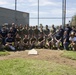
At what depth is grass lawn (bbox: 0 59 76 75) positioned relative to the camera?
10023 mm

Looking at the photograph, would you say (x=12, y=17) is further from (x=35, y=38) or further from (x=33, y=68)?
(x=33, y=68)

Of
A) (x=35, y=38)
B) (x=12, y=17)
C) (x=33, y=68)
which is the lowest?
(x=33, y=68)

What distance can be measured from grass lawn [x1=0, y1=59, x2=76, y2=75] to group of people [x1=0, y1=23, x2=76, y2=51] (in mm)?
6538

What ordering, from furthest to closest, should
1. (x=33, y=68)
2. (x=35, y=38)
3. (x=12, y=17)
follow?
(x=12, y=17), (x=35, y=38), (x=33, y=68)

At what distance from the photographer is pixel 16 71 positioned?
1017 centimetres

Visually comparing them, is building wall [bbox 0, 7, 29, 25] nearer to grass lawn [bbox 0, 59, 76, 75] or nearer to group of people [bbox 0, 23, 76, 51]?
group of people [bbox 0, 23, 76, 51]

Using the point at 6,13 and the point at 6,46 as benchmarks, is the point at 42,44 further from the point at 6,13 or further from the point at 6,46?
the point at 6,13

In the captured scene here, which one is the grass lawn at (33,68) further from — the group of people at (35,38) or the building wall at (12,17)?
the building wall at (12,17)

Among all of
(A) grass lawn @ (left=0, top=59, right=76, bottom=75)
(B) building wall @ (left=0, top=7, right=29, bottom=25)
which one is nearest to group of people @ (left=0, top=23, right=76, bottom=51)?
(B) building wall @ (left=0, top=7, right=29, bottom=25)

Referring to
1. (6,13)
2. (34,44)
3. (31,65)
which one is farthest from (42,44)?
(6,13)

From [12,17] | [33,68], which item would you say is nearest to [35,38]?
[33,68]

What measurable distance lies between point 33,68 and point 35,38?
29.3 feet

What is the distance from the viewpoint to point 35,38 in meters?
19.3

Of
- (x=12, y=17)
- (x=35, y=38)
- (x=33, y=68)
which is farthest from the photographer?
(x=12, y=17)
